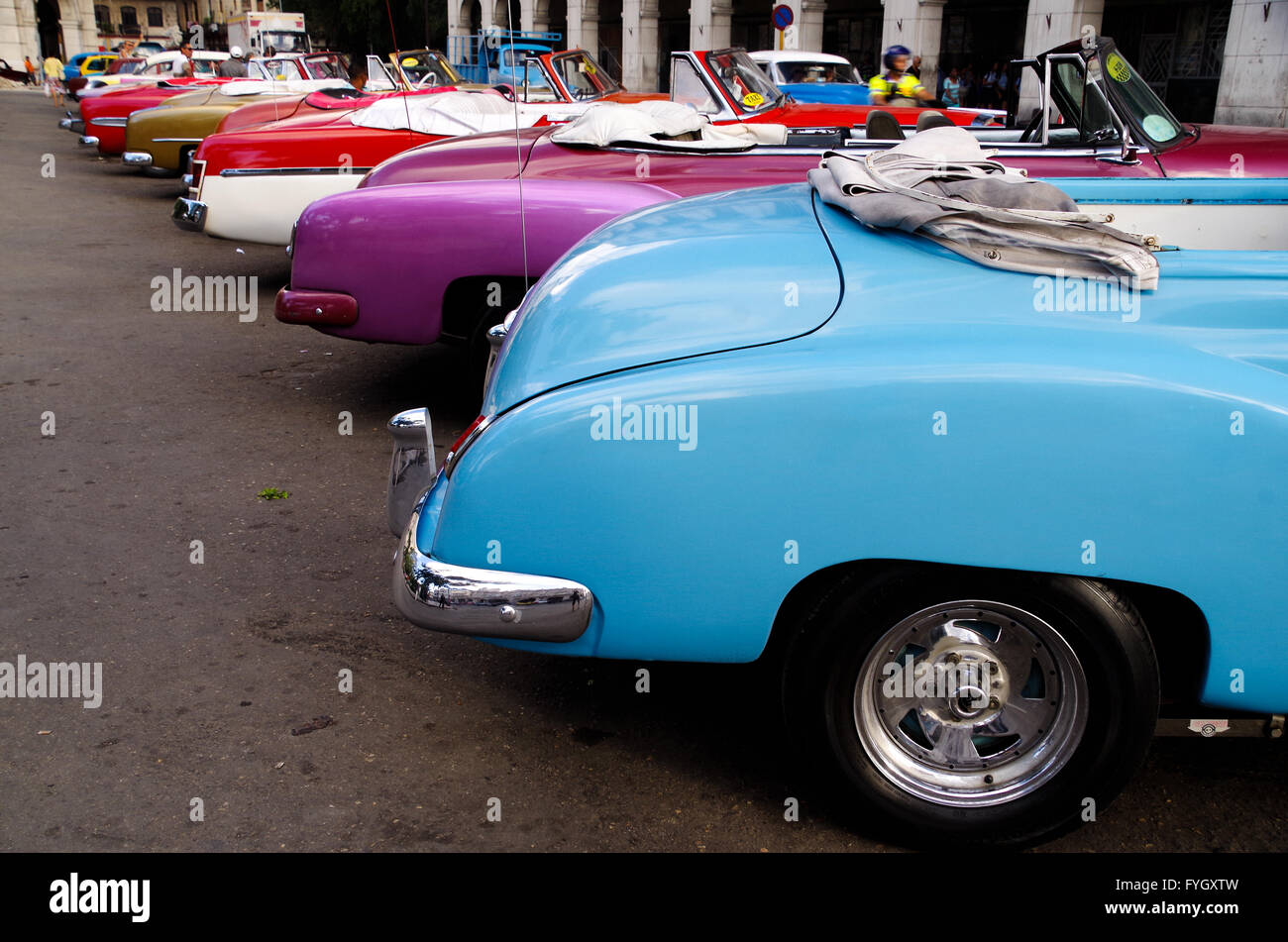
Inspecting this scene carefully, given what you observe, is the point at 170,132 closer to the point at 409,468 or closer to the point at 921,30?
the point at 409,468

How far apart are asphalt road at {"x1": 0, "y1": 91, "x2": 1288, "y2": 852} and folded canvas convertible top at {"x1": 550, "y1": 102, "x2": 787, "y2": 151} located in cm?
199

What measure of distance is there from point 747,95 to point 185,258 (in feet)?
18.3

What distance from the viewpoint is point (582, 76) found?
12.4 metres

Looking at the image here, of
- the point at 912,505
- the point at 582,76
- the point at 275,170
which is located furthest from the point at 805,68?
the point at 912,505

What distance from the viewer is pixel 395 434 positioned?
3.33 meters

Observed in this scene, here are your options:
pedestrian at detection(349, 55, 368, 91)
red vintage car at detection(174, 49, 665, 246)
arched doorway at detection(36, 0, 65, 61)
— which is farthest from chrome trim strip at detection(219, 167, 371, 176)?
arched doorway at detection(36, 0, 65, 61)

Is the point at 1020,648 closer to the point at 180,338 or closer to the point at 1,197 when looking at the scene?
the point at 180,338

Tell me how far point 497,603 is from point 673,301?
2.55 ft

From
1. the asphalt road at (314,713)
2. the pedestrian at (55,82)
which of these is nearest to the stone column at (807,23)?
the asphalt road at (314,713)

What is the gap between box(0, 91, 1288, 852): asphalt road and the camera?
108 inches

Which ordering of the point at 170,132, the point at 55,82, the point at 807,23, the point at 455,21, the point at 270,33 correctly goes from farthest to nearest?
the point at 455,21 → the point at 55,82 → the point at 807,23 → the point at 270,33 → the point at 170,132

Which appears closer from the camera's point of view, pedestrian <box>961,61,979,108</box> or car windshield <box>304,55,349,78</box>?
car windshield <box>304,55,349,78</box>

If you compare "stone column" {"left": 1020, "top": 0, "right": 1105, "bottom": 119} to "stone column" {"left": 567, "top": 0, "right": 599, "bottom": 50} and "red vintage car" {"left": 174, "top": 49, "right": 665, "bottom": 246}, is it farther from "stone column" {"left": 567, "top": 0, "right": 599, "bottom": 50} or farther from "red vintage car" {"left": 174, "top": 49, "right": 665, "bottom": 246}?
"stone column" {"left": 567, "top": 0, "right": 599, "bottom": 50}

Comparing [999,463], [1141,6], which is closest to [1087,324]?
[999,463]
